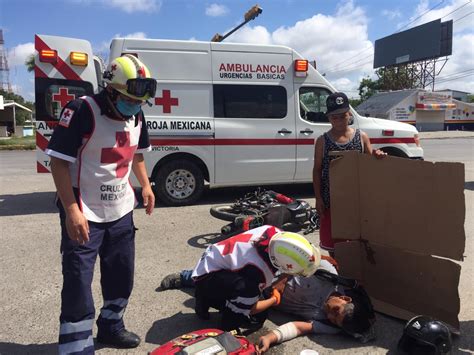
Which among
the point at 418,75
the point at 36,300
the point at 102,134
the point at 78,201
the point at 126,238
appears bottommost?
the point at 36,300

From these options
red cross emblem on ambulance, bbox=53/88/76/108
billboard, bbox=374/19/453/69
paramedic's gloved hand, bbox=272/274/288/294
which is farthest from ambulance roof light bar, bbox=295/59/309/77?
billboard, bbox=374/19/453/69

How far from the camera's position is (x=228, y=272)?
117 inches

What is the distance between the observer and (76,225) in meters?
2.36

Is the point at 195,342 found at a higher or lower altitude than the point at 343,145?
lower

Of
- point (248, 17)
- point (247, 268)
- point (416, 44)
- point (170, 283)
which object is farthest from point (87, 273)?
point (416, 44)

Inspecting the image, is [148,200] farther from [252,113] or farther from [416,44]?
[416,44]

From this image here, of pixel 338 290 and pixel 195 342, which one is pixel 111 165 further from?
pixel 338 290

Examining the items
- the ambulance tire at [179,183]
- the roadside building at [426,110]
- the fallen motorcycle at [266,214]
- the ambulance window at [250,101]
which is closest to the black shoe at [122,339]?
the fallen motorcycle at [266,214]

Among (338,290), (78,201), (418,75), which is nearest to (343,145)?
(338,290)

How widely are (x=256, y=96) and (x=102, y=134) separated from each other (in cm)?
500

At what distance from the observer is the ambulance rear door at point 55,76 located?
632 centimetres

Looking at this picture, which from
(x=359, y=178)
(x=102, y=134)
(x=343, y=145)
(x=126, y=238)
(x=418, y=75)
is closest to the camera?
(x=102, y=134)

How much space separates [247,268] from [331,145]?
4.96 ft

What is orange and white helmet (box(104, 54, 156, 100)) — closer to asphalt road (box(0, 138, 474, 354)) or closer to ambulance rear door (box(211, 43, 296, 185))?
asphalt road (box(0, 138, 474, 354))
